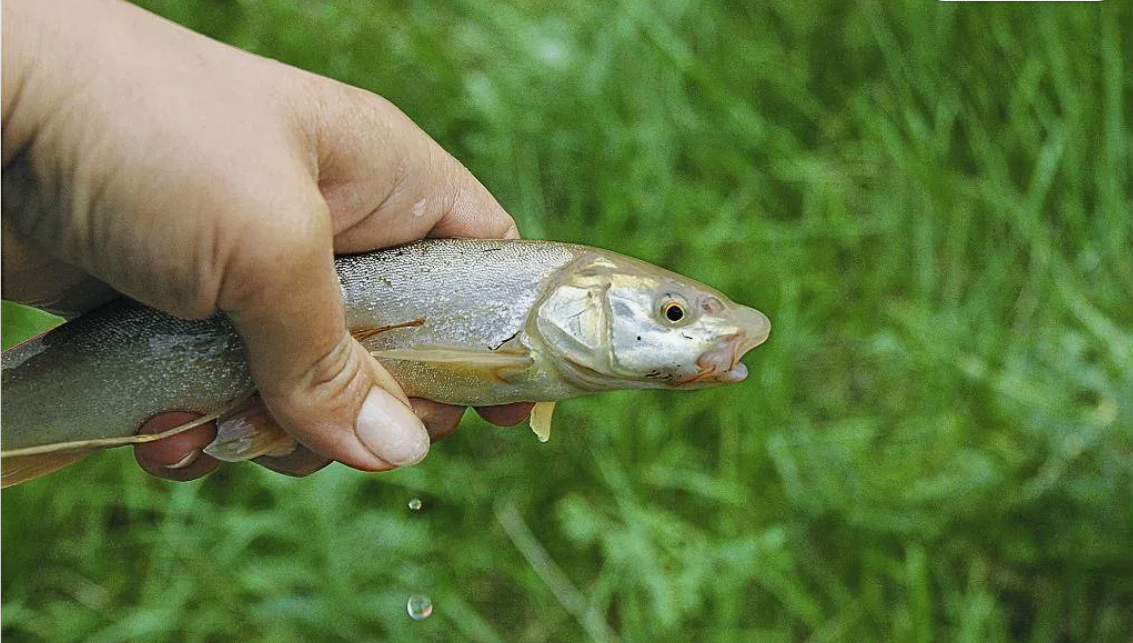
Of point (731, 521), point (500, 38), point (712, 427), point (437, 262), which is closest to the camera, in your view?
point (437, 262)

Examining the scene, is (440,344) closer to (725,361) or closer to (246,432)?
(246,432)

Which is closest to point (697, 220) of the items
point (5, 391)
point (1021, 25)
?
point (1021, 25)

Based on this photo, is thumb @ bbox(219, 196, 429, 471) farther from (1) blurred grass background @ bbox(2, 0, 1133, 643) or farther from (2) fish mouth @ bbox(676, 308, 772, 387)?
(1) blurred grass background @ bbox(2, 0, 1133, 643)

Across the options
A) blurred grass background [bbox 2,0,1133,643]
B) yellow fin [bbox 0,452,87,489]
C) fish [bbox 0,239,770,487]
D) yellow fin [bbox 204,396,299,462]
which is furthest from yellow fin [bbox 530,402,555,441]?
blurred grass background [bbox 2,0,1133,643]

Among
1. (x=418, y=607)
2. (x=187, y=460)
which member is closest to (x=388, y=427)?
(x=187, y=460)

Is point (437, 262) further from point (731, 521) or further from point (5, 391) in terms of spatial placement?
point (731, 521)

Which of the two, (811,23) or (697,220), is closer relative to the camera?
(697,220)

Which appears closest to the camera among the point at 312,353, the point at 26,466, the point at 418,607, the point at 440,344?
the point at 312,353
